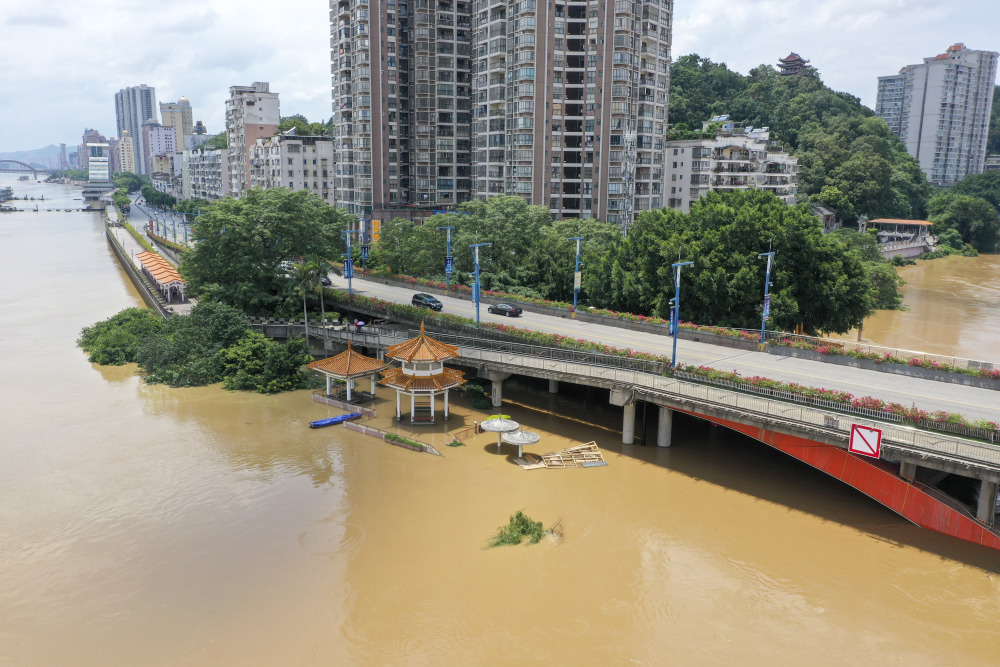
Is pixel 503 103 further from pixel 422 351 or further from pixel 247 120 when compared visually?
pixel 247 120

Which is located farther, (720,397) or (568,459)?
(568,459)

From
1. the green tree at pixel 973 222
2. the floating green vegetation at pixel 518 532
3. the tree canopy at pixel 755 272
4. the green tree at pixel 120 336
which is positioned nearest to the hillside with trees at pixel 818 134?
the green tree at pixel 973 222

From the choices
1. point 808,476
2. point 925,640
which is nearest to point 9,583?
point 925,640

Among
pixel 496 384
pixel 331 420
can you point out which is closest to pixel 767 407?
pixel 496 384

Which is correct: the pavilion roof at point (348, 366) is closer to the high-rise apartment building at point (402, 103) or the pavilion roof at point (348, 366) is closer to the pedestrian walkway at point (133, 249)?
the pedestrian walkway at point (133, 249)

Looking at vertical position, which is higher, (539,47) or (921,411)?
(539,47)

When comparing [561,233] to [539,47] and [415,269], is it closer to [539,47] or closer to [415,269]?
[415,269]
